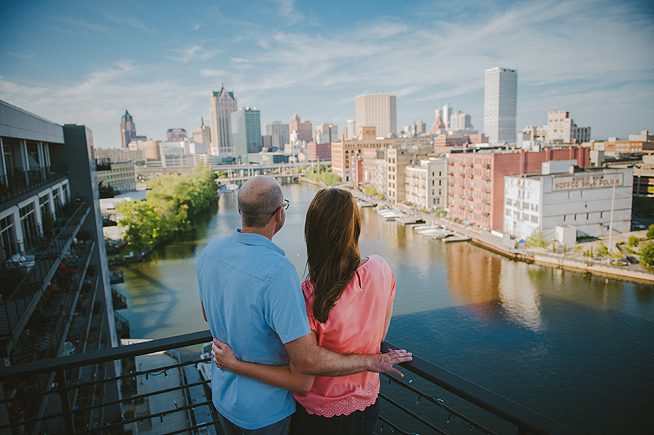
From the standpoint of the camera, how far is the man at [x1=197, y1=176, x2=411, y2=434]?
87 cm

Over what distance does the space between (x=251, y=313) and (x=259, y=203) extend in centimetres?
23

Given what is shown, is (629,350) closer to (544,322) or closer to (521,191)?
(544,322)

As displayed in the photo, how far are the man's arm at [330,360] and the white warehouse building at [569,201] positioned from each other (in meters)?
15.8

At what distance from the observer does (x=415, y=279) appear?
13.2m

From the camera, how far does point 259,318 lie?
902mm

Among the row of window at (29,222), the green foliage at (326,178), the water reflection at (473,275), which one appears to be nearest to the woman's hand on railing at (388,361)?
the row of window at (29,222)

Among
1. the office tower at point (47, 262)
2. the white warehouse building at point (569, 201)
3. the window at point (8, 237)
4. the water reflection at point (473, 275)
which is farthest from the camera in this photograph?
the white warehouse building at point (569, 201)

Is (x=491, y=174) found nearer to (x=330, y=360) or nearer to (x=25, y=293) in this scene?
(x=25, y=293)

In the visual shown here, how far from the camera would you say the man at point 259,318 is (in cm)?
87

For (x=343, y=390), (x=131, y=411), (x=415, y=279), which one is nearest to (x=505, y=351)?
(x=415, y=279)

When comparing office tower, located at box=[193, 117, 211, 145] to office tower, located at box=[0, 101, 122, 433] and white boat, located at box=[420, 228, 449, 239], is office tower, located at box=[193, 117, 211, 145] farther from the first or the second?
office tower, located at box=[0, 101, 122, 433]

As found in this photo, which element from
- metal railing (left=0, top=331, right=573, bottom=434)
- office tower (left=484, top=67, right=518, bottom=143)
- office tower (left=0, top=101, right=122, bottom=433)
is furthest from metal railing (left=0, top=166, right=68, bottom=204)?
office tower (left=484, top=67, right=518, bottom=143)


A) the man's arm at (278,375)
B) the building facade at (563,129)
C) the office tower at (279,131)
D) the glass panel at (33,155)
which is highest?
the office tower at (279,131)

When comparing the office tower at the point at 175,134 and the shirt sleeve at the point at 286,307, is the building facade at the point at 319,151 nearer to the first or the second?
the office tower at the point at 175,134
